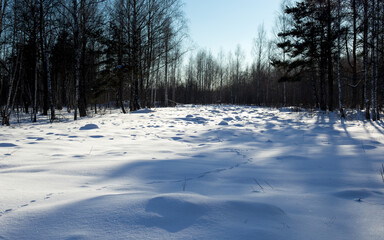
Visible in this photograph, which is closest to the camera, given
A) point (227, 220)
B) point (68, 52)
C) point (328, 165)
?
point (227, 220)

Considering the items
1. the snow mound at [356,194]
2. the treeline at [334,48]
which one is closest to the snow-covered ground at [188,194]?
the snow mound at [356,194]

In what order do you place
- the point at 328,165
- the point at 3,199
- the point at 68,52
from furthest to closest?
1. the point at 68,52
2. the point at 328,165
3. the point at 3,199

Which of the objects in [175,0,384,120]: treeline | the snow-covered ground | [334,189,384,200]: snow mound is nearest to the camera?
the snow-covered ground

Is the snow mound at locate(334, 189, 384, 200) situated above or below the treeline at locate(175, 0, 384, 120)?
below

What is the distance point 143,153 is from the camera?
3.00 metres

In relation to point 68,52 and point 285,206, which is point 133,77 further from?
point 285,206

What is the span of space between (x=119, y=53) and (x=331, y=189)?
12958 millimetres

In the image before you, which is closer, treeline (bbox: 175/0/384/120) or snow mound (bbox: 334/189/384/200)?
snow mound (bbox: 334/189/384/200)

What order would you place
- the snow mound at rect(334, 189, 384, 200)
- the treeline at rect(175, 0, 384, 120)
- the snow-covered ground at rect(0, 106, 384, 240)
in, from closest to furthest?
the snow-covered ground at rect(0, 106, 384, 240), the snow mound at rect(334, 189, 384, 200), the treeline at rect(175, 0, 384, 120)

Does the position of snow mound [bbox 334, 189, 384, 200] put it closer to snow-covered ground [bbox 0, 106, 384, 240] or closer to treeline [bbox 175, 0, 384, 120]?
snow-covered ground [bbox 0, 106, 384, 240]

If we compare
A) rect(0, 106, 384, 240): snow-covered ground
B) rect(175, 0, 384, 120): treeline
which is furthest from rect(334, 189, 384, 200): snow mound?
rect(175, 0, 384, 120): treeline

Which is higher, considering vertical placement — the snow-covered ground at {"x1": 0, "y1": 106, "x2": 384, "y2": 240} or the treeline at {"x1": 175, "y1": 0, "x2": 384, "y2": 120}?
the treeline at {"x1": 175, "y1": 0, "x2": 384, "y2": 120}

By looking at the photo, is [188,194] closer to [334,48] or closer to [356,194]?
[356,194]

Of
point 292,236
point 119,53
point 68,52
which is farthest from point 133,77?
point 292,236
